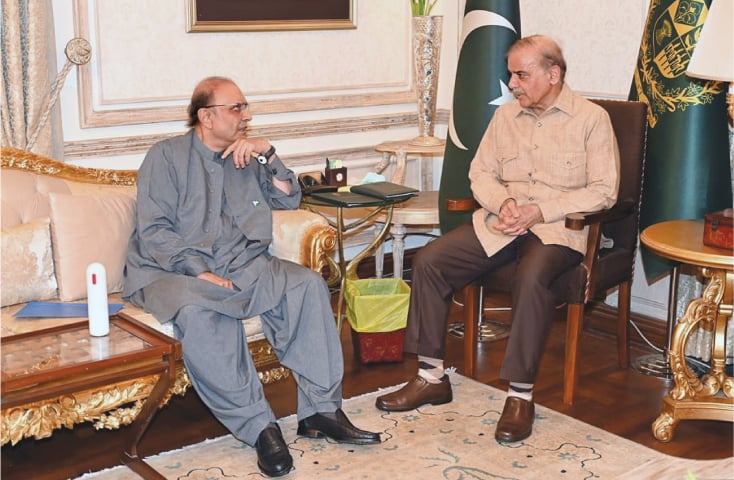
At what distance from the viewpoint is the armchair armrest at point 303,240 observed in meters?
3.53

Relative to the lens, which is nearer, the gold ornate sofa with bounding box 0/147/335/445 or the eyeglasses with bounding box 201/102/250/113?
the gold ornate sofa with bounding box 0/147/335/445

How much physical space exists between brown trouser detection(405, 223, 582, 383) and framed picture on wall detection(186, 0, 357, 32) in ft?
4.89

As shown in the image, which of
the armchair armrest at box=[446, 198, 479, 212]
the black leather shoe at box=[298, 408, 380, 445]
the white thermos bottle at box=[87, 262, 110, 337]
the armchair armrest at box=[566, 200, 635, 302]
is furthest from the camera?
the armchair armrest at box=[446, 198, 479, 212]

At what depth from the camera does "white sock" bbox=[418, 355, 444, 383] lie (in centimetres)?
354

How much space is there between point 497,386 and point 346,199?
937 mm

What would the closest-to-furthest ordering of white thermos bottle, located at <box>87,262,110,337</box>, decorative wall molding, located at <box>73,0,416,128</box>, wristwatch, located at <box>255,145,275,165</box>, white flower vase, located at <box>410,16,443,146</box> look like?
white thermos bottle, located at <box>87,262,110,337</box> → wristwatch, located at <box>255,145,275,165</box> → decorative wall molding, located at <box>73,0,416,128</box> → white flower vase, located at <box>410,16,443,146</box>

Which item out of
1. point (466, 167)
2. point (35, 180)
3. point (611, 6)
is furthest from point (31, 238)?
point (611, 6)

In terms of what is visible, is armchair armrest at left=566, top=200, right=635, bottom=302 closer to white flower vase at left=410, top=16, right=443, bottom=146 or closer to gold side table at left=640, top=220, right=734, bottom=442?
gold side table at left=640, top=220, right=734, bottom=442

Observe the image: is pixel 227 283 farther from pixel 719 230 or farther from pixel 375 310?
pixel 719 230

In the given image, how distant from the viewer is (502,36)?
4.16 metres

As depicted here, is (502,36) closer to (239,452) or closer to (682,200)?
(682,200)

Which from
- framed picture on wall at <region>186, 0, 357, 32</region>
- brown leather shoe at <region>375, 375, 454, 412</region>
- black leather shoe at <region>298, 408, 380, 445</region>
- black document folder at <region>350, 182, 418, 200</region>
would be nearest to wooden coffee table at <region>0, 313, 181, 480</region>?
black leather shoe at <region>298, 408, 380, 445</region>

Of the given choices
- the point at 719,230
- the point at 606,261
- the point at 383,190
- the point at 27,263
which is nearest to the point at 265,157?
the point at 383,190

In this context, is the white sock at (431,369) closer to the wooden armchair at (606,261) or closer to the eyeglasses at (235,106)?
the wooden armchair at (606,261)
